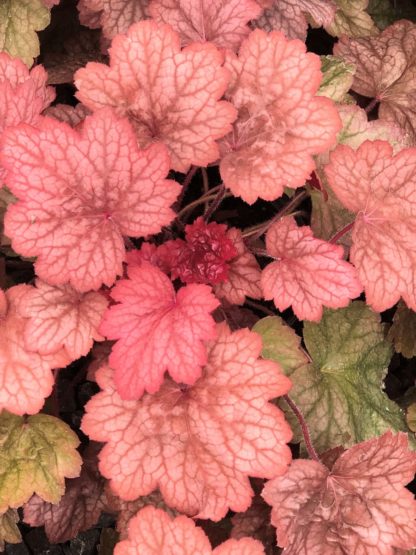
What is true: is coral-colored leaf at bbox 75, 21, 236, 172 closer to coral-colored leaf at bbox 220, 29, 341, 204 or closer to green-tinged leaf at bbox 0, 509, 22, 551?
coral-colored leaf at bbox 220, 29, 341, 204

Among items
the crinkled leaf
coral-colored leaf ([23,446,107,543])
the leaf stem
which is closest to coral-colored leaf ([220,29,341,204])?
the leaf stem

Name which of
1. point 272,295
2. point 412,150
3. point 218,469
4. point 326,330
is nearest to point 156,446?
point 218,469

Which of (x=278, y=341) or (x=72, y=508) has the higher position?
→ (x=278, y=341)

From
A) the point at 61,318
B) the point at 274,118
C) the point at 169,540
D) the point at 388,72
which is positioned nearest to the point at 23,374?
the point at 61,318

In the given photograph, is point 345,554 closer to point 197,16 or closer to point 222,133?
point 222,133

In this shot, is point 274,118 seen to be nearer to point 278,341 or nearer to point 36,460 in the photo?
point 278,341

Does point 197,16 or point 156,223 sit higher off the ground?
point 197,16
